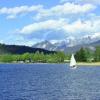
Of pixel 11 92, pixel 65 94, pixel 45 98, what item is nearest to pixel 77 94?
pixel 65 94

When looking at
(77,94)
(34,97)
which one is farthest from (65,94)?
(34,97)

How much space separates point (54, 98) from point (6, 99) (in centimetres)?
796

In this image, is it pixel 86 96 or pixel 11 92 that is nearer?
pixel 86 96

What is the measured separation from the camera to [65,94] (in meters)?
80.9

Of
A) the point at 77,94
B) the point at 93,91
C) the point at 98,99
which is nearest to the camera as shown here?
the point at 98,99

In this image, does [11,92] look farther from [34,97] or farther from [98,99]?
[98,99]

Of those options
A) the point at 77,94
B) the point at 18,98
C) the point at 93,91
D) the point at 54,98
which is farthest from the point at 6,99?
the point at 93,91

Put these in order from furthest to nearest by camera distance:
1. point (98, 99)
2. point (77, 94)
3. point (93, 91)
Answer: point (93, 91) < point (77, 94) < point (98, 99)

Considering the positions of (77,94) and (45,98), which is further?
(77,94)

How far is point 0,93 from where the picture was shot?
8262 centimetres

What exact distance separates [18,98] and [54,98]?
6087 millimetres

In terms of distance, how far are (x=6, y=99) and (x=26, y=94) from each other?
804cm

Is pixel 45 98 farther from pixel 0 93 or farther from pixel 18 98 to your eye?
pixel 0 93

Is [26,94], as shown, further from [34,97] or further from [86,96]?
[86,96]
